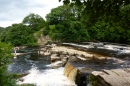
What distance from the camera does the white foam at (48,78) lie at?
14880mm

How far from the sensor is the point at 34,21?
57406 millimetres

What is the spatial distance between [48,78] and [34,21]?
140 ft

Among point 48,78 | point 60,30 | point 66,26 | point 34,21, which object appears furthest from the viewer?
point 34,21

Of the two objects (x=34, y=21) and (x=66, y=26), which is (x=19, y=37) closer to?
(x=34, y=21)

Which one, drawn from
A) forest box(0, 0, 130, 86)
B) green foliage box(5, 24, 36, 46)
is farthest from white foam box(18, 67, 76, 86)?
green foliage box(5, 24, 36, 46)

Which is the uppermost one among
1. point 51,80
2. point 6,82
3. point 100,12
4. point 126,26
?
point 100,12

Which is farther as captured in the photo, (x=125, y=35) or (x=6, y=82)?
(x=125, y=35)

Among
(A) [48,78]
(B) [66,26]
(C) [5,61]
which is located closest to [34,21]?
(B) [66,26]

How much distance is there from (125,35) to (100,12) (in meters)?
42.0

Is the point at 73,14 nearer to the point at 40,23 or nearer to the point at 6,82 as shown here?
the point at 40,23

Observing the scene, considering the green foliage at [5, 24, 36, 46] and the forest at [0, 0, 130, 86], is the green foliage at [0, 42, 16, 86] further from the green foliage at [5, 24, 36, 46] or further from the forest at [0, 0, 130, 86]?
the green foliage at [5, 24, 36, 46]

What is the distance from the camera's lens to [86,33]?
49.4 metres

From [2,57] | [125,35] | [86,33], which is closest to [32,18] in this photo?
[86,33]

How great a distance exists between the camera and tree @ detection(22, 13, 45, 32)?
56.2 meters
